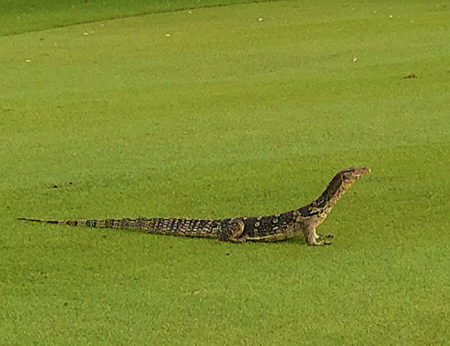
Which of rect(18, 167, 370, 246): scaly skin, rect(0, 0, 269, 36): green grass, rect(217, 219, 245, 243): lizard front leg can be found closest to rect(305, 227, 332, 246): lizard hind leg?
rect(18, 167, 370, 246): scaly skin

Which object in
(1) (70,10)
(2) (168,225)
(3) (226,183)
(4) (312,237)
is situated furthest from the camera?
(1) (70,10)

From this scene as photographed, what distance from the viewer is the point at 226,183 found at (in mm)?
7250

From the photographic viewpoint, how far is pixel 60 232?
20.8ft

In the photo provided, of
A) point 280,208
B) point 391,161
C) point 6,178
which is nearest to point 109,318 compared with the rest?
point 280,208

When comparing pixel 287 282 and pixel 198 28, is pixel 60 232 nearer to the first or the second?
pixel 287 282

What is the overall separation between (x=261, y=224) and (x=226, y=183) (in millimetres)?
1100

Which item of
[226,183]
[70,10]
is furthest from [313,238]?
[70,10]

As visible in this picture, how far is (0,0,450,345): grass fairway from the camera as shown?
5.10 metres

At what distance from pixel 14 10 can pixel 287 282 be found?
43.4 feet

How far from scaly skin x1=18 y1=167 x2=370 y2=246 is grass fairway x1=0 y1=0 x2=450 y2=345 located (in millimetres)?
81

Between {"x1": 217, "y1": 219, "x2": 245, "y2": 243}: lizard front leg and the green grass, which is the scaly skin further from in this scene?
the green grass

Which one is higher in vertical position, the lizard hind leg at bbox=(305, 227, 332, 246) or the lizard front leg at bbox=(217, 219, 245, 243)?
the lizard front leg at bbox=(217, 219, 245, 243)

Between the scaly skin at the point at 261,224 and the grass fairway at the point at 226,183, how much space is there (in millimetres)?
81

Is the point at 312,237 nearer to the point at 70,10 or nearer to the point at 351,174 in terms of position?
the point at 351,174
